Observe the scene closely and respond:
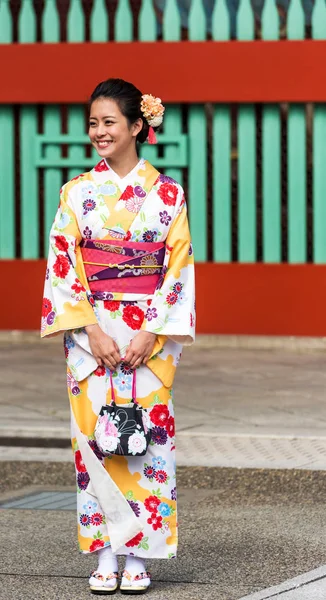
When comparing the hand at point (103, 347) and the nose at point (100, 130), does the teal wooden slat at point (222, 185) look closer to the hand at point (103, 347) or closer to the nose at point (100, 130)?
the nose at point (100, 130)

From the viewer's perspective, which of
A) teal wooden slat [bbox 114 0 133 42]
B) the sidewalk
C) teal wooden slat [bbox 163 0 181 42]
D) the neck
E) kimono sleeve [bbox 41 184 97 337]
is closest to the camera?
kimono sleeve [bbox 41 184 97 337]

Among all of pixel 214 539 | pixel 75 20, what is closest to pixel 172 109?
pixel 75 20

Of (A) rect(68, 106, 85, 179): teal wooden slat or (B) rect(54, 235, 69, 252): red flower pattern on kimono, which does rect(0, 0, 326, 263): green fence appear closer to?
(A) rect(68, 106, 85, 179): teal wooden slat

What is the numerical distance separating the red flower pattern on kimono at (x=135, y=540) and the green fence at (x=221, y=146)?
25.7ft

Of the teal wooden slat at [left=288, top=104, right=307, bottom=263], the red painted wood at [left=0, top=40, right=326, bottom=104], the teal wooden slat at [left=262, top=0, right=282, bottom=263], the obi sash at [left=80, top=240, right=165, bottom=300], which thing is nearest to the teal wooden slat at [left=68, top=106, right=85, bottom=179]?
the red painted wood at [left=0, top=40, right=326, bottom=104]

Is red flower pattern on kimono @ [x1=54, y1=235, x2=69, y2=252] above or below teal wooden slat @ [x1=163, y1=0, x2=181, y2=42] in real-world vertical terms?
below

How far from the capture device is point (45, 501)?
726 centimetres

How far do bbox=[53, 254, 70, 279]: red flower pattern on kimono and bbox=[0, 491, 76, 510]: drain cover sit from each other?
1940 mm

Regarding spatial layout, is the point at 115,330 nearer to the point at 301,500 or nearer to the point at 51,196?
the point at 301,500

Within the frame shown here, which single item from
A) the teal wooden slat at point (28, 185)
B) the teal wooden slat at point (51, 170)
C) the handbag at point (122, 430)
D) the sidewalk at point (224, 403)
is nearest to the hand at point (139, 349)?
the handbag at point (122, 430)

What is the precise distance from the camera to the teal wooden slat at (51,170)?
13.4 meters

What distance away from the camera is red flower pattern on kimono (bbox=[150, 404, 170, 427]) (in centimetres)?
539

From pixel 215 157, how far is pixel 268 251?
3.17 feet

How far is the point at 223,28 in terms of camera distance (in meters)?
12.9
